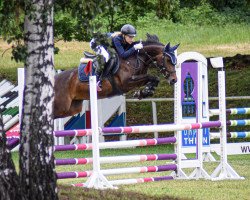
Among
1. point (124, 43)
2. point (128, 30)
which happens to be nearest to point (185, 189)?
point (128, 30)

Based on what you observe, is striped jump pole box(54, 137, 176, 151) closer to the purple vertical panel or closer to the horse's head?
the purple vertical panel

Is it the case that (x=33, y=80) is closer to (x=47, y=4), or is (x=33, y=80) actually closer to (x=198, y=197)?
(x=47, y=4)

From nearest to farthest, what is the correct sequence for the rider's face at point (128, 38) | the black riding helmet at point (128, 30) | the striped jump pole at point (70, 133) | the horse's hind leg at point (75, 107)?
the striped jump pole at point (70, 133) → the black riding helmet at point (128, 30) → the rider's face at point (128, 38) → the horse's hind leg at point (75, 107)

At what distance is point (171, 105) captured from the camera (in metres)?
25.2

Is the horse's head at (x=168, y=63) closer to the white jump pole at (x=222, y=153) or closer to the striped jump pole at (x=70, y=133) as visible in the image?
the white jump pole at (x=222, y=153)

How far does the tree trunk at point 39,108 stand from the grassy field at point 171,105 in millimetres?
1345

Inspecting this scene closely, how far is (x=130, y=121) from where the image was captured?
2414cm

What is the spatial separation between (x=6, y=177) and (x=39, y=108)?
64cm

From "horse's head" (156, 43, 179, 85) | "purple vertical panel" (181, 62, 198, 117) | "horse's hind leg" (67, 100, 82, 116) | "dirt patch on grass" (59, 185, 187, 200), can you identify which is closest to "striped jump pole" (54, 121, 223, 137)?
"purple vertical panel" (181, 62, 198, 117)

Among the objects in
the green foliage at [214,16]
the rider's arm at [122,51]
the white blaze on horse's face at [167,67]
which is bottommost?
the white blaze on horse's face at [167,67]

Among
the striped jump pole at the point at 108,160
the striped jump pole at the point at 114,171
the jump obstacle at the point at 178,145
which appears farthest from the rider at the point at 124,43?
the striped jump pole at the point at 108,160

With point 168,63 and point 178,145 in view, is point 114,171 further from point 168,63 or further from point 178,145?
point 168,63

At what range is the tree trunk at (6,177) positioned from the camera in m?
7.79

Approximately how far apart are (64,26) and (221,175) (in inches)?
508
